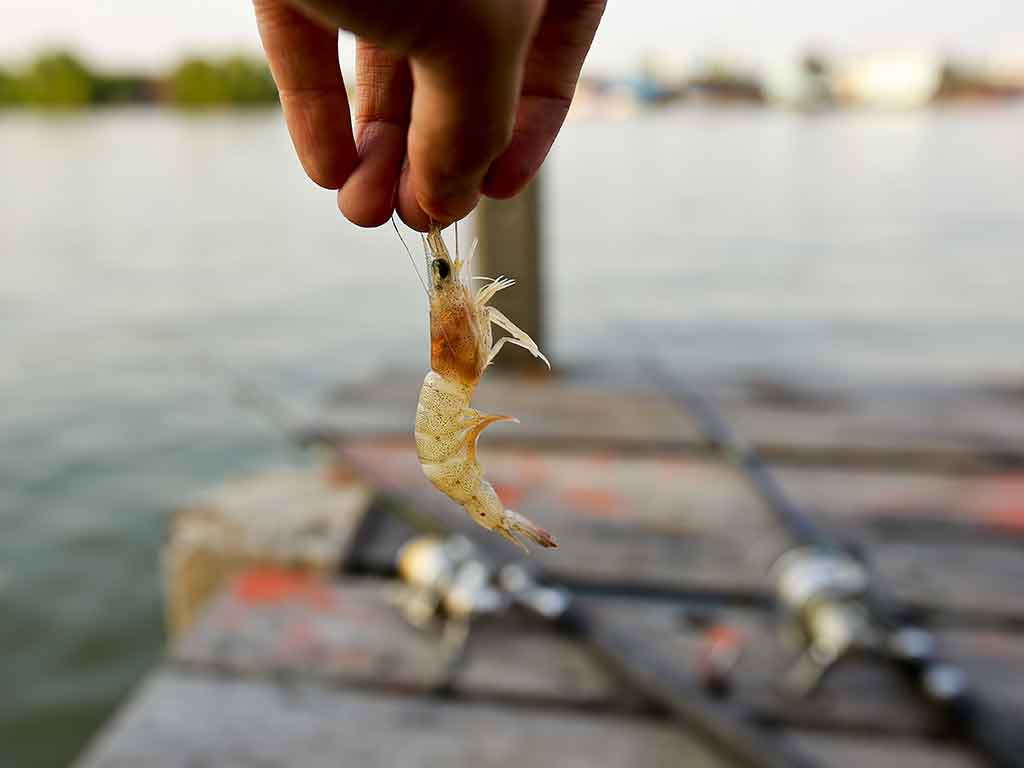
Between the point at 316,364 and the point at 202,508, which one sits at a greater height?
the point at 202,508

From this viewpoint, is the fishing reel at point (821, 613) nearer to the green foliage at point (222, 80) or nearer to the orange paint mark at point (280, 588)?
the orange paint mark at point (280, 588)

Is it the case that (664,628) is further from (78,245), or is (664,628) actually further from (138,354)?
(78,245)

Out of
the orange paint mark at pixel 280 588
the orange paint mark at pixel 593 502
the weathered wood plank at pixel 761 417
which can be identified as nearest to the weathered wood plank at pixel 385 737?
the orange paint mark at pixel 280 588

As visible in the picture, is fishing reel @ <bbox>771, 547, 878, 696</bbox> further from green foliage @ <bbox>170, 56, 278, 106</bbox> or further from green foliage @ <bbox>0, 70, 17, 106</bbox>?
green foliage @ <bbox>0, 70, 17, 106</bbox>

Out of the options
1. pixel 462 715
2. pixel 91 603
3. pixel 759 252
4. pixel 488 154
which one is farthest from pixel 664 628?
pixel 759 252

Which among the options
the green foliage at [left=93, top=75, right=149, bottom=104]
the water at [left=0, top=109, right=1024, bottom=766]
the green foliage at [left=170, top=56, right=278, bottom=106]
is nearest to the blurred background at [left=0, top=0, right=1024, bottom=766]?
the water at [left=0, top=109, right=1024, bottom=766]

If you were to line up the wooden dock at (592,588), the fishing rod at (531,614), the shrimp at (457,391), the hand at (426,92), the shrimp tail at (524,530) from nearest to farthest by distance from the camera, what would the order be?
the hand at (426,92) < the shrimp tail at (524,530) < the shrimp at (457,391) < the fishing rod at (531,614) < the wooden dock at (592,588)
